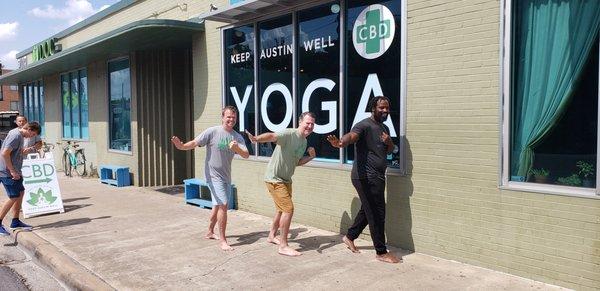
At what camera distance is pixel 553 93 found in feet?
14.9

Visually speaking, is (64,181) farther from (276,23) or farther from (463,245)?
(463,245)

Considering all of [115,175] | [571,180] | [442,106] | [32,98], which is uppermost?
[32,98]

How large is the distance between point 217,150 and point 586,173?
3.86 m

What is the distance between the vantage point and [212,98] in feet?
28.8

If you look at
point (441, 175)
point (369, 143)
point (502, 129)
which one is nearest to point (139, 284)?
point (369, 143)

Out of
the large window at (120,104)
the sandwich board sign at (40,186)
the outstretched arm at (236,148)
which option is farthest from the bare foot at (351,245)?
the large window at (120,104)

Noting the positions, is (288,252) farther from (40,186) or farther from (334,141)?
(40,186)

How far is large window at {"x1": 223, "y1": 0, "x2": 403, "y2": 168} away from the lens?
586 cm

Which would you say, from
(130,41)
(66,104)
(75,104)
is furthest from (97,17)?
(130,41)

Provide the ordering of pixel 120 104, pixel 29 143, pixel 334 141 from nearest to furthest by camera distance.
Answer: pixel 334 141, pixel 29 143, pixel 120 104

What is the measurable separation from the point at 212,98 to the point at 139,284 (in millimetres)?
4591

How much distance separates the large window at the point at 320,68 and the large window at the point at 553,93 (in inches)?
52.8

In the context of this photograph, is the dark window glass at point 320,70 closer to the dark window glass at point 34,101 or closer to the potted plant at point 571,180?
the potted plant at point 571,180

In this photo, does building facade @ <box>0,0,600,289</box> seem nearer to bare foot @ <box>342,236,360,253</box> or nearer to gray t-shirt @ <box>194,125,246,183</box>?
bare foot @ <box>342,236,360,253</box>
